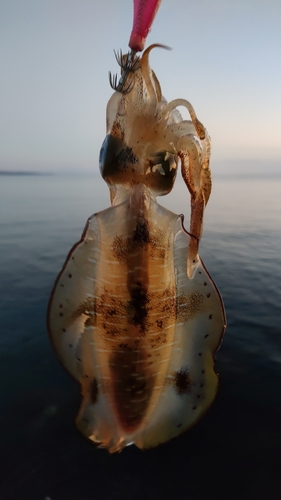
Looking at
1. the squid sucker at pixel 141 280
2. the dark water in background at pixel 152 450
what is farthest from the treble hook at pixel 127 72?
the dark water in background at pixel 152 450

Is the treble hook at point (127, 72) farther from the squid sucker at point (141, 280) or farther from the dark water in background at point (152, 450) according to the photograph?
the dark water in background at point (152, 450)

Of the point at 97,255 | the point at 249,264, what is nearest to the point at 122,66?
the point at 97,255

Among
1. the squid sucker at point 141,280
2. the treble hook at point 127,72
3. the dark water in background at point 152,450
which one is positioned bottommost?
the dark water in background at point 152,450

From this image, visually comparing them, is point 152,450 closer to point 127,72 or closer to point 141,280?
point 141,280

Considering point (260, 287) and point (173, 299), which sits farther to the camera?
point (260, 287)

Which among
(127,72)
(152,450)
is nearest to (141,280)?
(127,72)

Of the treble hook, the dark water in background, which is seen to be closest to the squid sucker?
the treble hook

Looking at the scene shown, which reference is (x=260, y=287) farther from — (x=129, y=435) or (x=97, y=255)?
(x=97, y=255)

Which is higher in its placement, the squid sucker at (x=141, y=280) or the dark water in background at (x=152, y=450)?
the squid sucker at (x=141, y=280)
